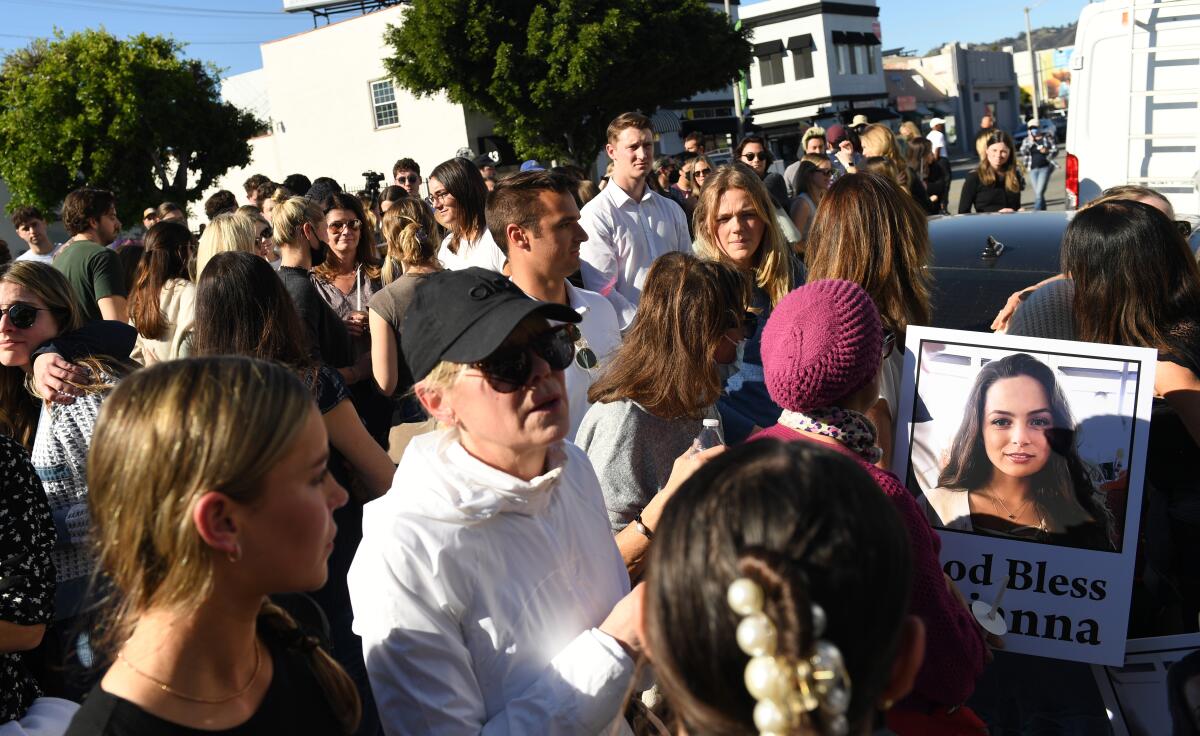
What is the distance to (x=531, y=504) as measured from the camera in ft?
7.00

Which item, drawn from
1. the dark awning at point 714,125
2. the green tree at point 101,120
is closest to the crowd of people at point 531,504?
the green tree at point 101,120

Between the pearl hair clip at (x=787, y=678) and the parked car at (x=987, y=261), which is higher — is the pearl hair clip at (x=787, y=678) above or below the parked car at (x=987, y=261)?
above

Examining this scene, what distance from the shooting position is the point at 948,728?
2.29 m

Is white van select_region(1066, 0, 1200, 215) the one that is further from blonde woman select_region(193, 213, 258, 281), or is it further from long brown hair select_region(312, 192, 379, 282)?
blonde woman select_region(193, 213, 258, 281)

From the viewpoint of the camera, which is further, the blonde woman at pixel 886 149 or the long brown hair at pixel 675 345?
the blonde woman at pixel 886 149

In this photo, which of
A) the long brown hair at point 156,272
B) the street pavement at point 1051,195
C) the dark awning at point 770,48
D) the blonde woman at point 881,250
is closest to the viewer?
the blonde woman at point 881,250

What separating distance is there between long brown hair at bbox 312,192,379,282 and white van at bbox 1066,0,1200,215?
20.6 feet

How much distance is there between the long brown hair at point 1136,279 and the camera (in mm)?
3154

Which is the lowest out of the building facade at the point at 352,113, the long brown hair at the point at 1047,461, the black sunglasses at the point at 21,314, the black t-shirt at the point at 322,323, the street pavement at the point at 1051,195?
the street pavement at the point at 1051,195

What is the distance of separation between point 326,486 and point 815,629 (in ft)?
3.33

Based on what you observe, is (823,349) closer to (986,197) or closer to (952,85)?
(986,197)

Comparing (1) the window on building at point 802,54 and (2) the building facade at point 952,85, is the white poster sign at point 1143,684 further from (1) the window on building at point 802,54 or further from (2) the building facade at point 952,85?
(2) the building facade at point 952,85

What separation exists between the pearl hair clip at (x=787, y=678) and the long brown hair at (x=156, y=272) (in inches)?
190

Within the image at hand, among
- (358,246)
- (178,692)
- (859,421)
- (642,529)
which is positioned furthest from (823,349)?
(358,246)
